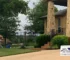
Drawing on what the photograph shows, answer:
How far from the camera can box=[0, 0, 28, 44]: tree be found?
146 ft

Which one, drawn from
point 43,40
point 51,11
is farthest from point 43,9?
point 43,40

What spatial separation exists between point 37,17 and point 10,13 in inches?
409

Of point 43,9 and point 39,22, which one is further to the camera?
point 43,9

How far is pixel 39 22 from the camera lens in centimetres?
5416

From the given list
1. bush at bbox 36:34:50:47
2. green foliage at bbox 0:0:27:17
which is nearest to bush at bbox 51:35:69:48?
bush at bbox 36:34:50:47

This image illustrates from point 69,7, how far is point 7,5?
17.4 m

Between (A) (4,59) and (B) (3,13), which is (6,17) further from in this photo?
(A) (4,59)

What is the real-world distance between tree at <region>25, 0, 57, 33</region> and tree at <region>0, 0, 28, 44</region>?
6.68 m

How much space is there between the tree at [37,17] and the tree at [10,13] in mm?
6684

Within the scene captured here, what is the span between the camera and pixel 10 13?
4644 centimetres

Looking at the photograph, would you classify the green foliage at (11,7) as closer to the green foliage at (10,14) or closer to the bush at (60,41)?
the green foliage at (10,14)

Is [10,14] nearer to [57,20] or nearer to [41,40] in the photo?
[57,20]

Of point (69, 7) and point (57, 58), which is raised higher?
point (69, 7)

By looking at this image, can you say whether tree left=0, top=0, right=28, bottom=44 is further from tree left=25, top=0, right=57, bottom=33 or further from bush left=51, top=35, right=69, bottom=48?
bush left=51, top=35, right=69, bottom=48
